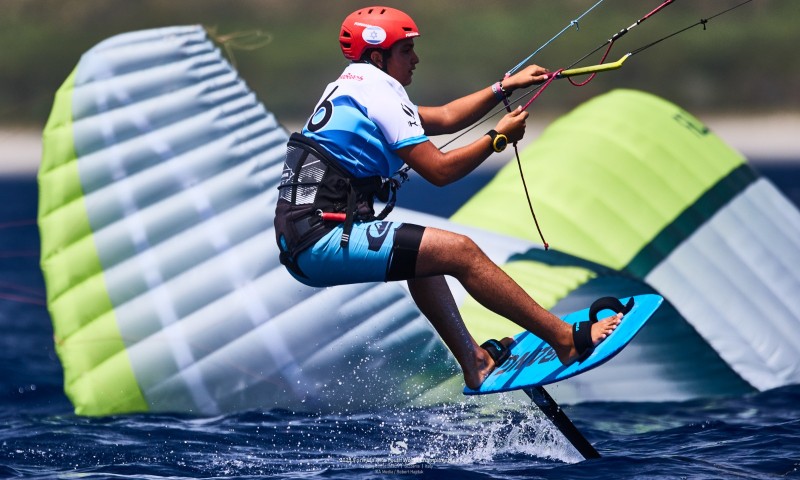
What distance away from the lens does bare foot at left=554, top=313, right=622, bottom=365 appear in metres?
5.55

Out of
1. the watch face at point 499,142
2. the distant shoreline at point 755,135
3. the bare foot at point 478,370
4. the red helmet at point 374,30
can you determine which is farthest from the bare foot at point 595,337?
the distant shoreline at point 755,135

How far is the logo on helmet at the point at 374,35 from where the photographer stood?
548 cm

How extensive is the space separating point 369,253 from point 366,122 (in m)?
0.56

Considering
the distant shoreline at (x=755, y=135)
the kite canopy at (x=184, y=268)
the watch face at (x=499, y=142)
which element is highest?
the watch face at (x=499, y=142)

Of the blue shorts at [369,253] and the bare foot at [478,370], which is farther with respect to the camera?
the bare foot at [478,370]

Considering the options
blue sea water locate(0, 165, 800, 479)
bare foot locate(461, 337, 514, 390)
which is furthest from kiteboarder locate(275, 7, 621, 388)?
blue sea water locate(0, 165, 800, 479)

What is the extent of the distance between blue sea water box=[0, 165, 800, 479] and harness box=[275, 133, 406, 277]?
1.15 meters

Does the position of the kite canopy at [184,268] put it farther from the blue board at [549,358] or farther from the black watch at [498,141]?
the black watch at [498,141]

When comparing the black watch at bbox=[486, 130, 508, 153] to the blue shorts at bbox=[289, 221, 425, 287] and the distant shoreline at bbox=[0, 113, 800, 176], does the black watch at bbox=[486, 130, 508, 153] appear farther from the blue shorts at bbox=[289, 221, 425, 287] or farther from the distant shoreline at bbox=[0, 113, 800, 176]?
the distant shoreline at bbox=[0, 113, 800, 176]

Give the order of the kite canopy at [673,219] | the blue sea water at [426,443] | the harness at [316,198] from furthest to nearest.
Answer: the kite canopy at [673,219] < the blue sea water at [426,443] < the harness at [316,198]

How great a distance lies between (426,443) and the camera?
6.43 meters

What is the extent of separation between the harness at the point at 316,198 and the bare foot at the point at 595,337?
1.04m

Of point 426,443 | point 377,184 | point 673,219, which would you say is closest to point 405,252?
point 377,184

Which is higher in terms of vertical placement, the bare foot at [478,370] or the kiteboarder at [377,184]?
the kiteboarder at [377,184]
